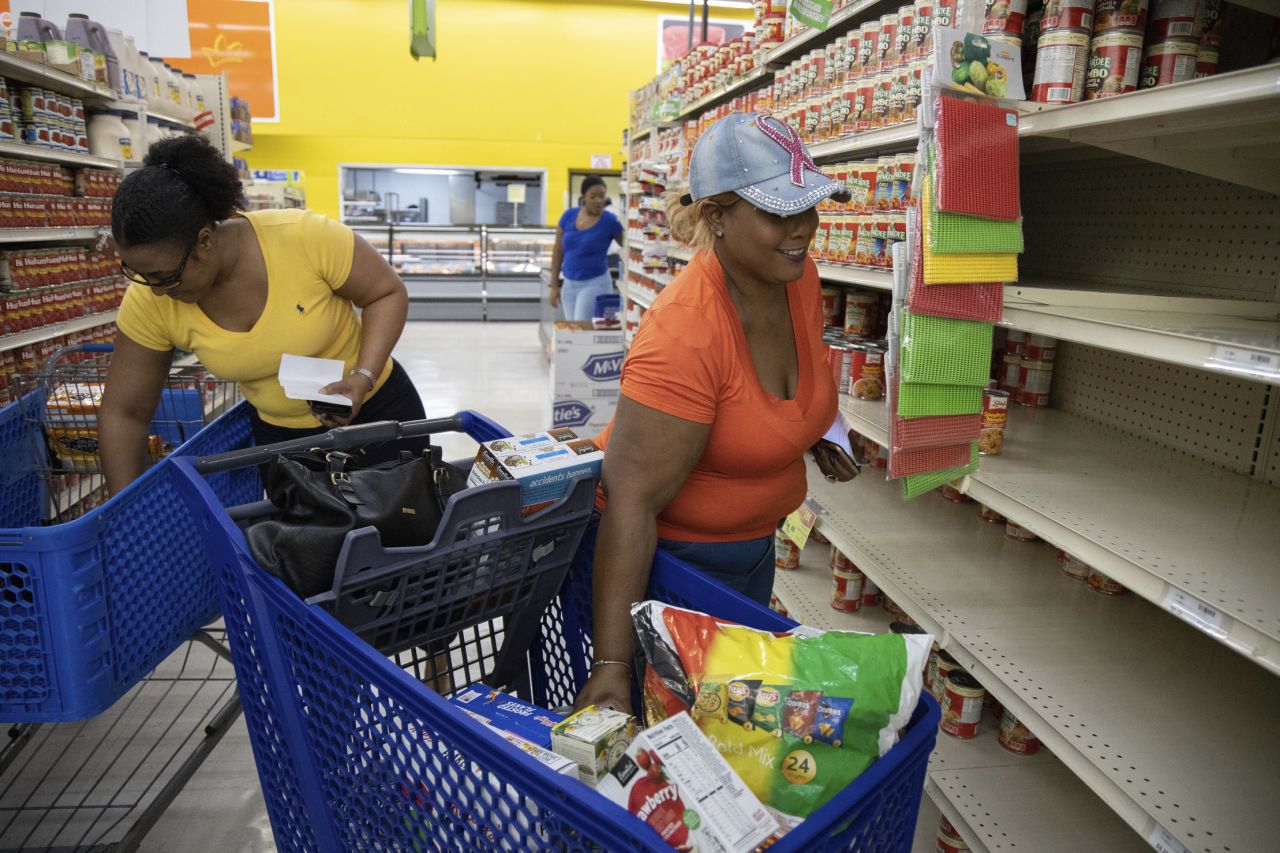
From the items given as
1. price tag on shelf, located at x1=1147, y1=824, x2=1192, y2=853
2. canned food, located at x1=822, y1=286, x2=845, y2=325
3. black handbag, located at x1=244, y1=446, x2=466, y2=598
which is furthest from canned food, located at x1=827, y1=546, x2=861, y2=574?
black handbag, located at x1=244, y1=446, x2=466, y2=598

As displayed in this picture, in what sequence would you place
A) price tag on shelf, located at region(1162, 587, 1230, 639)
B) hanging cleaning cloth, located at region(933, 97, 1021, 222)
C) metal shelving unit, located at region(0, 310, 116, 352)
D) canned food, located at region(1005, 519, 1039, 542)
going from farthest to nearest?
1. metal shelving unit, located at region(0, 310, 116, 352)
2. canned food, located at region(1005, 519, 1039, 542)
3. hanging cleaning cloth, located at region(933, 97, 1021, 222)
4. price tag on shelf, located at region(1162, 587, 1230, 639)

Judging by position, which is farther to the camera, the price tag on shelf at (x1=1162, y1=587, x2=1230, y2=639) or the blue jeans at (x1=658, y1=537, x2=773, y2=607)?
the blue jeans at (x1=658, y1=537, x2=773, y2=607)

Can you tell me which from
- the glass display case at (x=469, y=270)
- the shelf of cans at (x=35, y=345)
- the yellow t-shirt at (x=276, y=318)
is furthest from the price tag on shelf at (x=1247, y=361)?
the glass display case at (x=469, y=270)

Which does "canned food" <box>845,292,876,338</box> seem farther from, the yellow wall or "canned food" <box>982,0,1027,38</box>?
the yellow wall

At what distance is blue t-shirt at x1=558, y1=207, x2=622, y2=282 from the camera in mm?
7543

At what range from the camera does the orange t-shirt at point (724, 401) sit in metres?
1.36

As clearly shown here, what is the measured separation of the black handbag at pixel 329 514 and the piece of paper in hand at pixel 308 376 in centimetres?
64

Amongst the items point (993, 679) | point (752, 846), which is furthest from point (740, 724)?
point (993, 679)

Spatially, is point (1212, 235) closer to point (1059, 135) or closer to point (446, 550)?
point (1059, 135)

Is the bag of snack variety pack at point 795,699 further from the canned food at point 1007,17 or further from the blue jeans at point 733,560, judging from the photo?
the canned food at point 1007,17

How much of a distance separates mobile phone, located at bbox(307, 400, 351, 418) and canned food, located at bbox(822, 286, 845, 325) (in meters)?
1.94

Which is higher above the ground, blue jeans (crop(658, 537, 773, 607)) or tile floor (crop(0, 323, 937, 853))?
blue jeans (crop(658, 537, 773, 607))

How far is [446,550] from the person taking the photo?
3.86 feet

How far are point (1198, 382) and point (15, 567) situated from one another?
2574 millimetres
